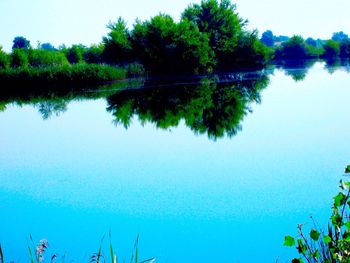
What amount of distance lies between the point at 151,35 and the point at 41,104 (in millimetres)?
15089

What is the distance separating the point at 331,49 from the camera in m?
60.0

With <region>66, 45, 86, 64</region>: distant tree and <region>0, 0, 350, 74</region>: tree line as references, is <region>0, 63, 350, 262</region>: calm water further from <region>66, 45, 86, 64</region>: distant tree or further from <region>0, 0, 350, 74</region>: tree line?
<region>66, 45, 86, 64</region>: distant tree

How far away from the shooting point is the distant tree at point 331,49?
5909cm

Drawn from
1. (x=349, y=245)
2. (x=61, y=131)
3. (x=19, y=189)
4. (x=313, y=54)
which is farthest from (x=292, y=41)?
(x=349, y=245)

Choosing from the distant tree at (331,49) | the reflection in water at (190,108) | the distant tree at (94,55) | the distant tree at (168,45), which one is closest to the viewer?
the reflection in water at (190,108)

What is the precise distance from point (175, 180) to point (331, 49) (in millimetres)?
58659

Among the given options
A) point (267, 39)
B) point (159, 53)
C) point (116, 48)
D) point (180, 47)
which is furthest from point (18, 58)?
point (267, 39)

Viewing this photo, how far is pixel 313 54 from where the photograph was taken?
202 ft

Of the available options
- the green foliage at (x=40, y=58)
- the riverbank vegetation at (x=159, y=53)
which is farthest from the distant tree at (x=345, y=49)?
the green foliage at (x=40, y=58)

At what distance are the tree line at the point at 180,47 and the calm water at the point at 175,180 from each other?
1859 centimetres

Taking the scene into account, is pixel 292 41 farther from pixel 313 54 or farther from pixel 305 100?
pixel 305 100

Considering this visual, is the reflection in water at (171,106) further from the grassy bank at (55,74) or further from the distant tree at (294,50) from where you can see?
the distant tree at (294,50)

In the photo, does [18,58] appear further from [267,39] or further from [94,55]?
[267,39]

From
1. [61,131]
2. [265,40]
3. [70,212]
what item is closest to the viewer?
[70,212]
